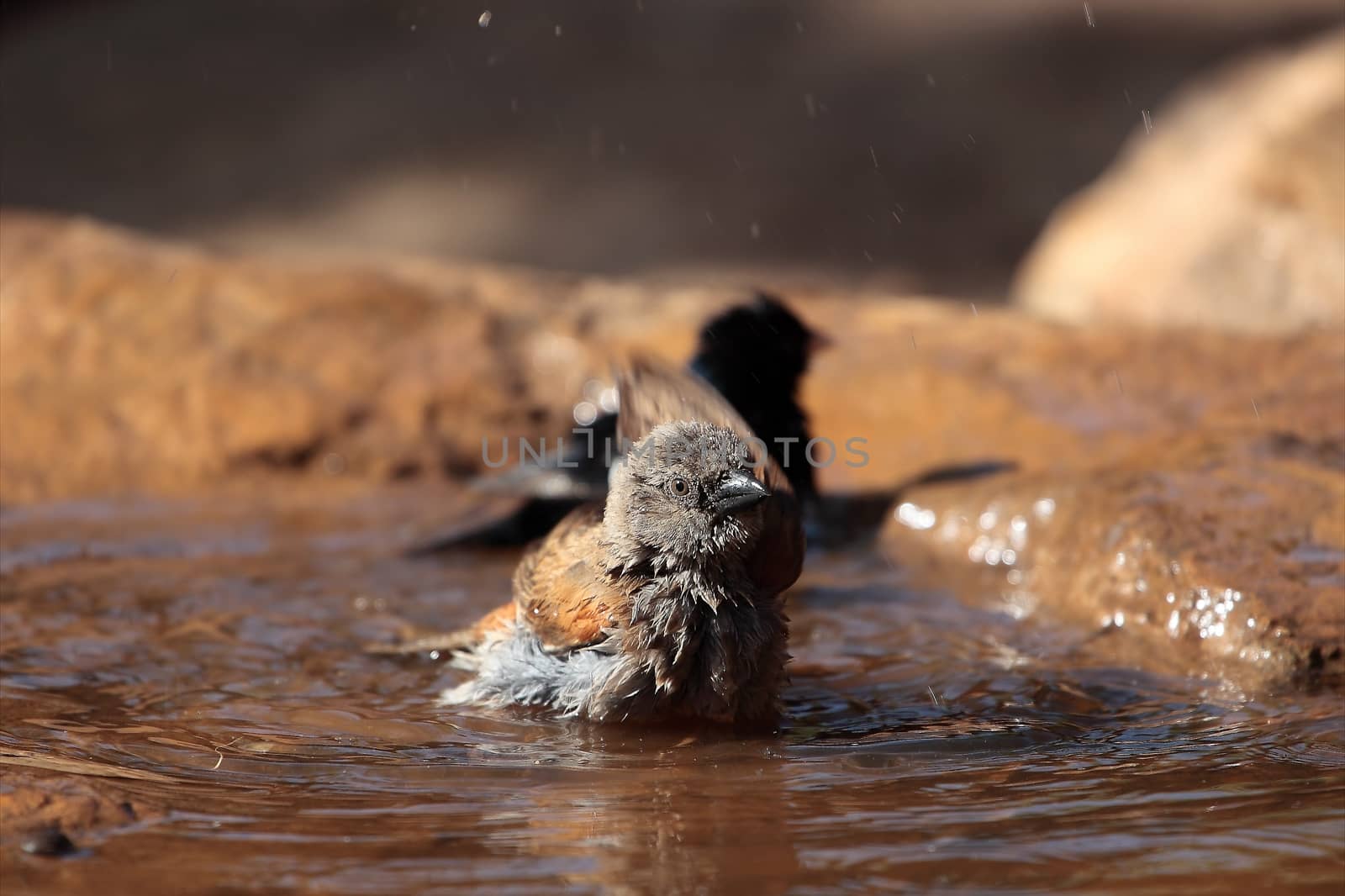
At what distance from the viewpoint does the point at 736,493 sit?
4.18 meters

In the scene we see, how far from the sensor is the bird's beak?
4.14 meters

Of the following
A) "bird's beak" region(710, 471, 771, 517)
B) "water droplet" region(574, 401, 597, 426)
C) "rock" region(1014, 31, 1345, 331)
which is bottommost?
"bird's beak" region(710, 471, 771, 517)

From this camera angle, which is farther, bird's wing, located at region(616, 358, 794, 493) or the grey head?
bird's wing, located at region(616, 358, 794, 493)

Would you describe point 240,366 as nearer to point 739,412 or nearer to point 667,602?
point 739,412

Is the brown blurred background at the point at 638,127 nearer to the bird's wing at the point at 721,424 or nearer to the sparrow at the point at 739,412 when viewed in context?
the sparrow at the point at 739,412

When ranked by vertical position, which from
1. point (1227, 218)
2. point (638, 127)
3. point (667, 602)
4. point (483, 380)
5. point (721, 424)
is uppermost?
point (638, 127)

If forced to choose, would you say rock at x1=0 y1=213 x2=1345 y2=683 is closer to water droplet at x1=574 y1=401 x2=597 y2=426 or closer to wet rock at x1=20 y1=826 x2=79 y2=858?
water droplet at x1=574 y1=401 x2=597 y2=426

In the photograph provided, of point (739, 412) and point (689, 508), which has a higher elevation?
point (739, 412)

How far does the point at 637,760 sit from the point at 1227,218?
23.7ft

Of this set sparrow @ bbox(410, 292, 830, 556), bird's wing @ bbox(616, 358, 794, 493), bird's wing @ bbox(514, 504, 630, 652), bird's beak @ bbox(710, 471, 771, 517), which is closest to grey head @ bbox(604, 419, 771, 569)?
bird's beak @ bbox(710, 471, 771, 517)

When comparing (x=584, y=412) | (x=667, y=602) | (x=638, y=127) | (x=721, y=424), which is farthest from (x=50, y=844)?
(x=638, y=127)

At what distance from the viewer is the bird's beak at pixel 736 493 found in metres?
4.14

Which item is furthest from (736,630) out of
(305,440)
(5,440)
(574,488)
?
(5,440)

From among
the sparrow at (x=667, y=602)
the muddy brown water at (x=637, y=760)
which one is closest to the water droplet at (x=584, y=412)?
the muddy brown water at (x=637, y=760)
